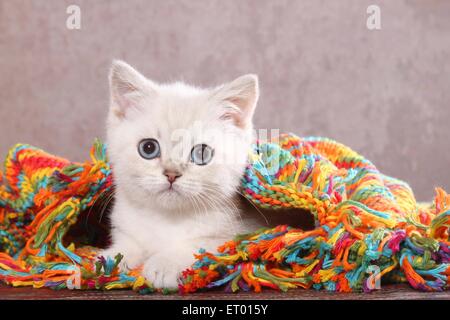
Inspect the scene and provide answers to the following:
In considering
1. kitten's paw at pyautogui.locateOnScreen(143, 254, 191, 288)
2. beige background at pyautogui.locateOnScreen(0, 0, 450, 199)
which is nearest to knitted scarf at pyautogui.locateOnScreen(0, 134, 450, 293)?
kitten's paw at pyautogui.locateOnScreen(143, 254, 191, 288)

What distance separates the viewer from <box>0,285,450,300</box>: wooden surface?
3.65 feet

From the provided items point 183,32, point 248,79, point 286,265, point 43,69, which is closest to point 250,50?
point 183,32

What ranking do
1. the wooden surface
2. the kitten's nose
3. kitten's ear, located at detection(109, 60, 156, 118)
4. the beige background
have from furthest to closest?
the beige background
kitten's ear, located at detection(109, 60, 156, 118)
the kitten's nose
the wooden surface

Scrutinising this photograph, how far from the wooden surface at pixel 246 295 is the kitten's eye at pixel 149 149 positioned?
0.94 feet

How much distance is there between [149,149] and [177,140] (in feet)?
0.24

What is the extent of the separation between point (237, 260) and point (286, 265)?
108mm

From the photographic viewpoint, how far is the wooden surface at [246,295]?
1.11 m

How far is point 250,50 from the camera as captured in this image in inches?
99.3

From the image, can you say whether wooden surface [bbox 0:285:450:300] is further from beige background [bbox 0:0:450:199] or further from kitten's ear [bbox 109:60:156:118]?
beige background [bbox 0:0:450:199]

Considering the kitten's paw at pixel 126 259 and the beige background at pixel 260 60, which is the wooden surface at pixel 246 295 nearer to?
the kitten's paw at pixel 126 259
